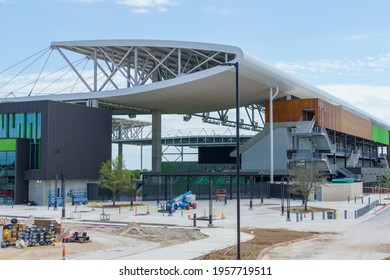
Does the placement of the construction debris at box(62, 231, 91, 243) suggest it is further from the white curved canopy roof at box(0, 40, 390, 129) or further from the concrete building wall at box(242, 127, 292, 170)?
the concrete building wall at box(242, 127, 292, 170)

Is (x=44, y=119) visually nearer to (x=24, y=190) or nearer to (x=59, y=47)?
(x=24, y=190)

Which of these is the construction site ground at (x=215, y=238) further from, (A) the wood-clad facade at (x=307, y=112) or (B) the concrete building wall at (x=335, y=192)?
(A) the wood-clad facade at (x=307, y=112)

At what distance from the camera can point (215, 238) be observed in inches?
1347

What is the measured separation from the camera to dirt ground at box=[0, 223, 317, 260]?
28.1 metres

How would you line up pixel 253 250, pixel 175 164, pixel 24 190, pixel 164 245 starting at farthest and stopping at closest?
pixel 175 164 < pixel 24 190 < pixel 164 245 < pixel 253 250

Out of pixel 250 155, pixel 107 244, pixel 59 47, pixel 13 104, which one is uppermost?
pixel 59 47

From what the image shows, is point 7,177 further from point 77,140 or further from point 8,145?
point 77,140

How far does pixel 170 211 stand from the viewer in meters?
54.0

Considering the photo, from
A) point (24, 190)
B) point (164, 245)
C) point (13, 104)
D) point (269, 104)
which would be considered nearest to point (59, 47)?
point (13, 104)

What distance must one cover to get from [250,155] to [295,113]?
36.8ft

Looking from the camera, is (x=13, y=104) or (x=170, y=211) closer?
(x=170, y=211)

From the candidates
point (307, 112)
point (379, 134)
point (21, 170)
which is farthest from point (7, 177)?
point (379, 134)

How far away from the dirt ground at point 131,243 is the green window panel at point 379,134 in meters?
106

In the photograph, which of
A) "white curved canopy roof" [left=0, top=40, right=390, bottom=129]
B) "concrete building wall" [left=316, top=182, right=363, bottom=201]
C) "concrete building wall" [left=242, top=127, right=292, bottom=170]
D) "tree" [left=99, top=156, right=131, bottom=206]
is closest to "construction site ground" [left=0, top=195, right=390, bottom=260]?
"tree" [left=99, top=156, right=131, bottom=206]
